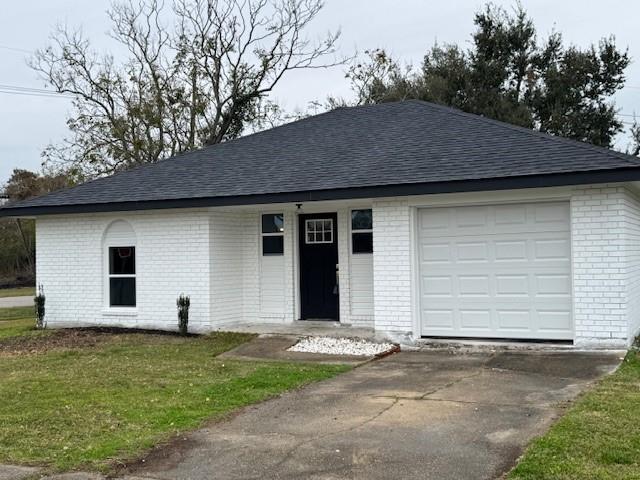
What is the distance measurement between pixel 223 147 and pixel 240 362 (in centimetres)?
749

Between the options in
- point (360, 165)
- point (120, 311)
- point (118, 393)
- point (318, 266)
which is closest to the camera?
point (118, 393)

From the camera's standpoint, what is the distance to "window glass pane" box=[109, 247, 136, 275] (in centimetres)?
1462

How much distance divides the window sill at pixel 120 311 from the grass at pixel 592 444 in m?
9.78

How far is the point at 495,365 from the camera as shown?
31.5 feet

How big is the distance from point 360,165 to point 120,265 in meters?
5.83

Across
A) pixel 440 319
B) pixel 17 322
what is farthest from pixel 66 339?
pixel 440 319

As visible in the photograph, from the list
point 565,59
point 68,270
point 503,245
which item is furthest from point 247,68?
point 503,245

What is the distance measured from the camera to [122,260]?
581 inches

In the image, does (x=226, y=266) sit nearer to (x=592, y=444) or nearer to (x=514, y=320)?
(x=514, y=320)

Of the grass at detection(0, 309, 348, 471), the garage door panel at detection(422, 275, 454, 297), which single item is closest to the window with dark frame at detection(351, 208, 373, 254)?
the garage door panel at detection(422, 275, 454, 297)

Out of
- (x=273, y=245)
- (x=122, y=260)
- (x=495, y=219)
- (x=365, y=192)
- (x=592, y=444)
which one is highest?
(x=365, y=192)

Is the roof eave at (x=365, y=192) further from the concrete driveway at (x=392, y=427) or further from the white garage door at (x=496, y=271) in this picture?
the concrete driveway at (x=392, y=427)

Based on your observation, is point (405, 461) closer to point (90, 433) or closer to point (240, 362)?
point (90, 433)

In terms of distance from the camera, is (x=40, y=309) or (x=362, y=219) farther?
(x=40, y=309)
